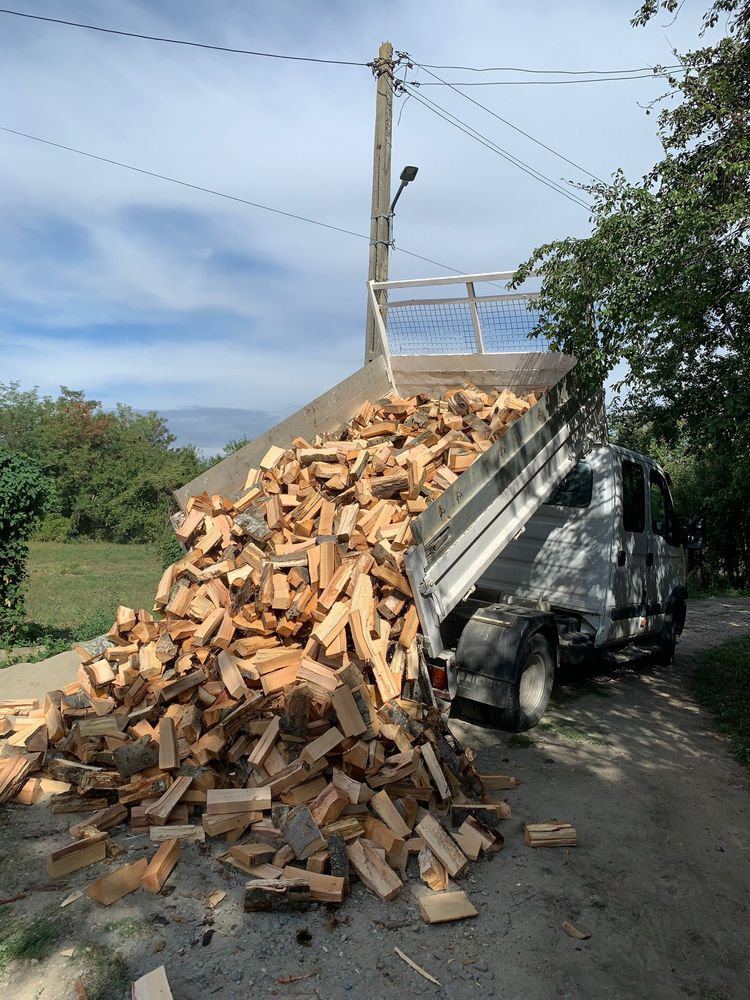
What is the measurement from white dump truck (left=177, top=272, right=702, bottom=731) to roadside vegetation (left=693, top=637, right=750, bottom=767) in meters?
0.65

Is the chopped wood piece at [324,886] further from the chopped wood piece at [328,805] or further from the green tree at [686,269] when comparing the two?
the green tree at [686,269]

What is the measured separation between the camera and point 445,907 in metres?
3.26

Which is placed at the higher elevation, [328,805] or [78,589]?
[78,589]

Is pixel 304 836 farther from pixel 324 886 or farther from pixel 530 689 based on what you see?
pixel 530 689

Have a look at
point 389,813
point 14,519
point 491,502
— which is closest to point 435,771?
point 389,813

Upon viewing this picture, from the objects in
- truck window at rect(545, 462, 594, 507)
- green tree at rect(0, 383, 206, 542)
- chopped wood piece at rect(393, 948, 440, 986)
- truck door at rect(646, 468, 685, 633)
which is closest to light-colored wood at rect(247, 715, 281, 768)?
chopped wood piece at rect(393, 948, 440, 986)

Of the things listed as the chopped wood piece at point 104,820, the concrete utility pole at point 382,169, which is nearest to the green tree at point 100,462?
the concrete utility pole at point 382,169

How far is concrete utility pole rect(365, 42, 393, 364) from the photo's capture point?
1100cm

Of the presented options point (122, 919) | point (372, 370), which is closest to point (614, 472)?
point (372, 370)

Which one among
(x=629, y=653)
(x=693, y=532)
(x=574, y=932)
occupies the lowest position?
(x=574, y=932)

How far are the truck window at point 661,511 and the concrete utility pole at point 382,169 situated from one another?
5527mm

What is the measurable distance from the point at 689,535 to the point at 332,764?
5.77m

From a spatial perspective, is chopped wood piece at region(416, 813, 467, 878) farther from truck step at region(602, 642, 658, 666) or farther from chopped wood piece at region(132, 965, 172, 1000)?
truck step at region(602, 642, 658, 666)

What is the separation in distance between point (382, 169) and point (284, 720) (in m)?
9.72
